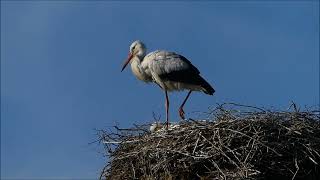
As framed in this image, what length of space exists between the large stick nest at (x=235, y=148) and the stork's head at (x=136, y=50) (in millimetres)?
2801

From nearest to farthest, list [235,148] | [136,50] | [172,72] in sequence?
[235,148] → [172,72] → [136,50]

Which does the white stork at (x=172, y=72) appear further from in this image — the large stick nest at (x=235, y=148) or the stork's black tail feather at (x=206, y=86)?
the large stick nest at (x=235, y=148)

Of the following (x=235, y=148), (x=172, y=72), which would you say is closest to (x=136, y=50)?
→ (x=172, y=72)

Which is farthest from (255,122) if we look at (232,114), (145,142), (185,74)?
(185,74)

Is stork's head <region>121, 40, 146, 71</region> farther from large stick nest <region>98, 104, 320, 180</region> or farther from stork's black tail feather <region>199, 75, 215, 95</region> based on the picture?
large stick nest <region>98, 104, 320, 180</region>

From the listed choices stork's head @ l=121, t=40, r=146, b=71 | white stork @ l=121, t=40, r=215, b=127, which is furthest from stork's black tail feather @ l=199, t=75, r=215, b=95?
stork's head @ l=121, t=40, r=146, b=71

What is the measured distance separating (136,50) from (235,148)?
149 inches

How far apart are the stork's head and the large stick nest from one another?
2.80 m

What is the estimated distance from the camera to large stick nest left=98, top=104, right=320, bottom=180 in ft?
32.1

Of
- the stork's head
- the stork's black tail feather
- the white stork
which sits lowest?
the stork's black tail feather

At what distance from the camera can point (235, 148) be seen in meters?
9.85

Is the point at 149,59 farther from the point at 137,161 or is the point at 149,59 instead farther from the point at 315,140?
the point at 315,140

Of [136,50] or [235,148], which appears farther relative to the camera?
[136,50]

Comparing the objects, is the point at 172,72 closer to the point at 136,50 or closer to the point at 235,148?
the point at 136,50
